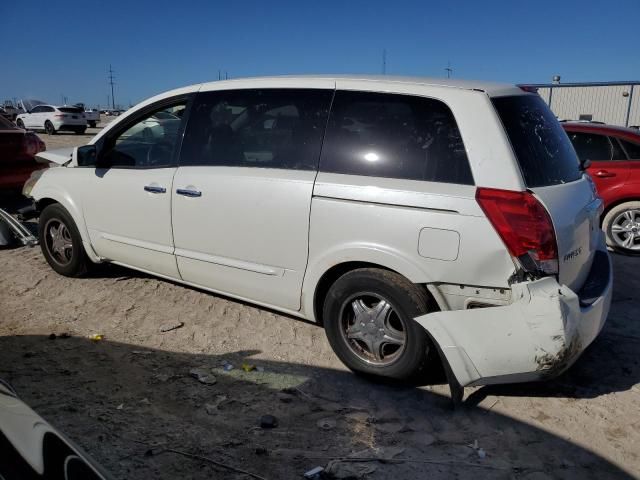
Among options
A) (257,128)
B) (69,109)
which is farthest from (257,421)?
(69,109)

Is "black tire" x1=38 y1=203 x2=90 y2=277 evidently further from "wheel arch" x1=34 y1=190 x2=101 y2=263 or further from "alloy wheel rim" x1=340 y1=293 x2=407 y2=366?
"alloy wheel rim" x1=340 y1=293 x2=407 y2=366

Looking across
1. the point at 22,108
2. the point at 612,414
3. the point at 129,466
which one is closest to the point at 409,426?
the point at 612,414

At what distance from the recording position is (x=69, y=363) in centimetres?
371

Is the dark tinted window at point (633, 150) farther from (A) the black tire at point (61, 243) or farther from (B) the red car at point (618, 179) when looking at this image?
(A) the black tire at point (61, 243)

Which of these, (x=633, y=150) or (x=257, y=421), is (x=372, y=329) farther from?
(x=633, y=150)

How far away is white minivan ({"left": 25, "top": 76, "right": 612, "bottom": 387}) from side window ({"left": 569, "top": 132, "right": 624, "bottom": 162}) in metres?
3.82

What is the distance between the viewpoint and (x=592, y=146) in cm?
721

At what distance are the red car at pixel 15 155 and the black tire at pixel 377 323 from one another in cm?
689

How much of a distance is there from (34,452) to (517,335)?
7.47 ft

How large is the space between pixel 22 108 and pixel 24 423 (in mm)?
37921

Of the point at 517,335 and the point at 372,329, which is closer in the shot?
the point at 517,335

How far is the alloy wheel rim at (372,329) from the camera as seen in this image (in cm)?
337

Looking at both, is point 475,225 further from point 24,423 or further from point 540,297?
point 24,423

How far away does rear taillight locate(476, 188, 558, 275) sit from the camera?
2885 millimetres
